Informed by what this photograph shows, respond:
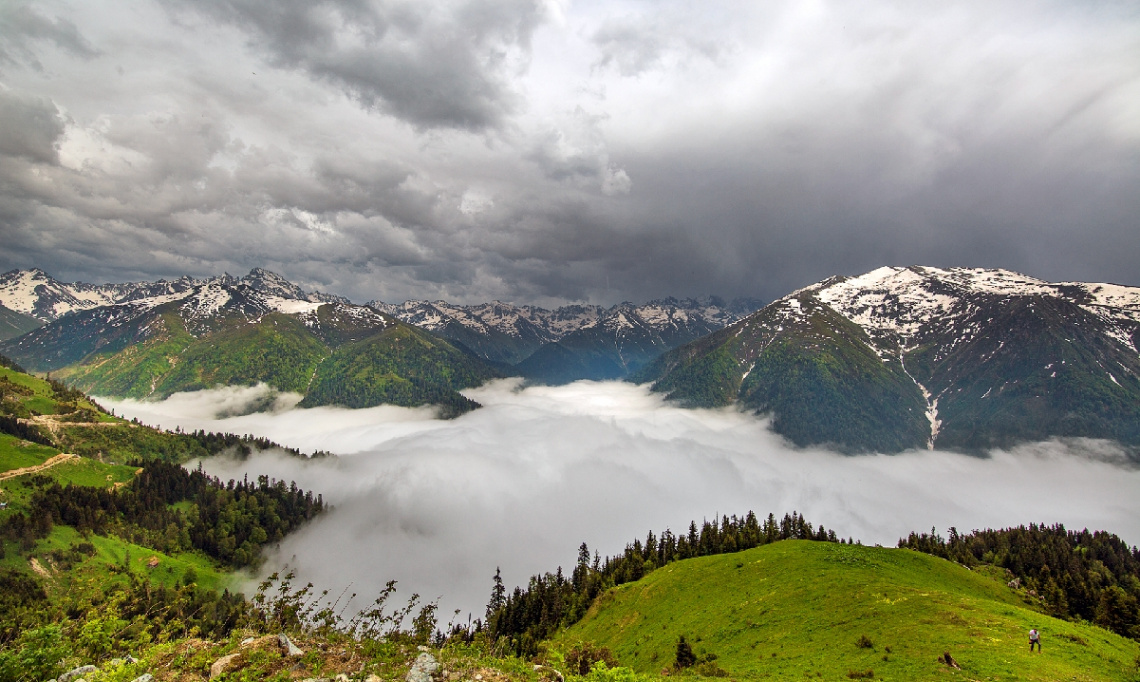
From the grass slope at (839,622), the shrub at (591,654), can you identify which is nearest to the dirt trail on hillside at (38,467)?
the grass slope at (839,622)

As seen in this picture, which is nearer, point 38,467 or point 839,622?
point 839,622

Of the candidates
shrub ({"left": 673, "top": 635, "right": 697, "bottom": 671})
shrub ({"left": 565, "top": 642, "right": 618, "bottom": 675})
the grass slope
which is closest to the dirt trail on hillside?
the grass slope

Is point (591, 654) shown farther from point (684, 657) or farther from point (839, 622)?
point (839, 622)

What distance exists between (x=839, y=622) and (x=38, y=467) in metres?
277

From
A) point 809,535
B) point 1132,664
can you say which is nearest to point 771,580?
point 1132,664

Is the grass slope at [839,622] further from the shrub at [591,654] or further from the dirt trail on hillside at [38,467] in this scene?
the dirt trail on hillside at [38,467]

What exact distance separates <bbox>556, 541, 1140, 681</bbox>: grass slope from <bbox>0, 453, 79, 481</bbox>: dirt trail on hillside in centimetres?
22066

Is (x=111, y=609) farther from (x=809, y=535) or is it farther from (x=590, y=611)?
(x=809, y=535)

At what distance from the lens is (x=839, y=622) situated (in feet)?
170

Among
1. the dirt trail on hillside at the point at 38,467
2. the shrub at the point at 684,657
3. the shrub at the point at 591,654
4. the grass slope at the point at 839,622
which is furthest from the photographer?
the dirt trail on hillside at the point at 38,467

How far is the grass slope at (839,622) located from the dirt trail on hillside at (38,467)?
220657 mm

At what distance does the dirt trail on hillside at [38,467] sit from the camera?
539ft

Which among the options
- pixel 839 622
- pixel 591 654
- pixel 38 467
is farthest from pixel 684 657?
pixel 38 467

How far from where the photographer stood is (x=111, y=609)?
24156mm
